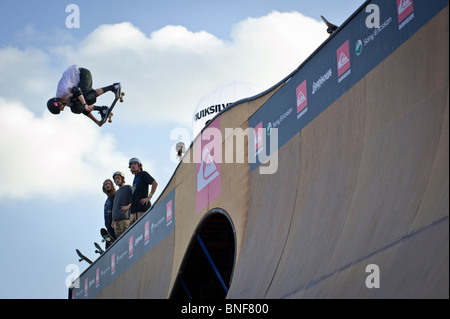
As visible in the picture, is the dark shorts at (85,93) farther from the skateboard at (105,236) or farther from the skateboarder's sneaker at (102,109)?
the skateboard at (105,236)

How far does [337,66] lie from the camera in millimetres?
7398

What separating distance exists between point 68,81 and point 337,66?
364 inches

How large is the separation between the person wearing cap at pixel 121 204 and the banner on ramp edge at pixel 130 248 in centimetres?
43

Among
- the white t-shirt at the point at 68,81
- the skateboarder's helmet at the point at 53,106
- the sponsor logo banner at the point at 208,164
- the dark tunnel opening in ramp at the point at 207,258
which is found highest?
the white t-shirt at the point at 68,81

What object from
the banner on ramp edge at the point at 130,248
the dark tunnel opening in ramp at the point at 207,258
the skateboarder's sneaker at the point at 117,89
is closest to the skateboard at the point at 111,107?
the skateboarder's sneaker at the point at 117,89

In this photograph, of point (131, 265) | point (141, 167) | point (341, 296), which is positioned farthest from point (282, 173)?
point (131, 265)

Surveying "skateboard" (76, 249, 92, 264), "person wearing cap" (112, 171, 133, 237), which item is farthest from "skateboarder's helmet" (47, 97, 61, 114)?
"skateboard" (76, 249, 92, 264)

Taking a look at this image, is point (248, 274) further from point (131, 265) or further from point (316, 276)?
point (131, 265)

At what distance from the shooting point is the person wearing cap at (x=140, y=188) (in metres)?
13.9

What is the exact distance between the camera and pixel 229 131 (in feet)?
34.5

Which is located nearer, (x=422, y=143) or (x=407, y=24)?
(x=422, y=143)

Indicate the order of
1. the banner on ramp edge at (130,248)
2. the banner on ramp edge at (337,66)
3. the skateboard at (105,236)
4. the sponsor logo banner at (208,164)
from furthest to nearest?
the skateboard at (105,236), the banner on ramp edge at (130,248), the sponsor logo banner at (208,164), the banner on ramp edge at (337,66)

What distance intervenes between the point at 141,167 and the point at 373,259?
934cm

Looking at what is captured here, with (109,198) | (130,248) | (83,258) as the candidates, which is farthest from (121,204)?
(83,258)
